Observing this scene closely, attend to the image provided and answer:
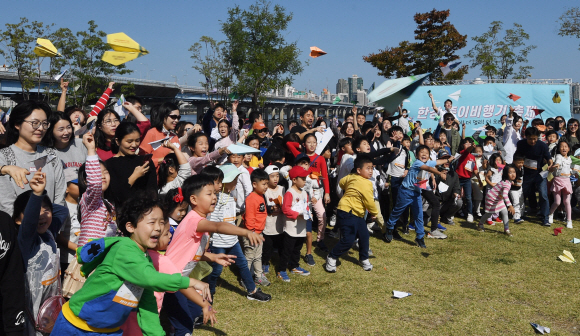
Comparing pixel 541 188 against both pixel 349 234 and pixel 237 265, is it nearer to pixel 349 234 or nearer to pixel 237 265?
pixel 349 234

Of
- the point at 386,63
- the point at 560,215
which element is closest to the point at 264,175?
the point at 560,215

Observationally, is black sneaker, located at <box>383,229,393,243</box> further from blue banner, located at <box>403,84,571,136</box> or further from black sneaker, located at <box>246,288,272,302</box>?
blue banner, located at <box>403,84,571,136</box>

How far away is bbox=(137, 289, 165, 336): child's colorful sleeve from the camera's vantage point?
8.63 feet

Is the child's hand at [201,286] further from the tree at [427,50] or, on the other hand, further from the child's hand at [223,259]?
the tree at [427,50]

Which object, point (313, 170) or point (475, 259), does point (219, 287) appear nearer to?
point (313, 170)

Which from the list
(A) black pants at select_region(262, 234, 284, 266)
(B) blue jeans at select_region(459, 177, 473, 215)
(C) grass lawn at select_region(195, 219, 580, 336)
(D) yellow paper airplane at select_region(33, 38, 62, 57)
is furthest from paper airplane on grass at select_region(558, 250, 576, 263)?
(D) yellow paper airplane at select_region(33, 38, 62, 57)

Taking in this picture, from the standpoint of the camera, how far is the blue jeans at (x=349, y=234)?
18.8 feet

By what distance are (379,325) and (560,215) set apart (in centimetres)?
660

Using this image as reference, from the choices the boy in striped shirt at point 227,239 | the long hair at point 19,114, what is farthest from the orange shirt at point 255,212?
the long hair at point 19,114

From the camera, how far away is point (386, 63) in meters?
24.4

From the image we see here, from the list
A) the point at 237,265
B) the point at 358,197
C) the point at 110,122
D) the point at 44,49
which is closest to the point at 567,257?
the point at 358,197

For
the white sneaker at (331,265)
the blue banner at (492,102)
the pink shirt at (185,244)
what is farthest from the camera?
the blue banner at (492,102)

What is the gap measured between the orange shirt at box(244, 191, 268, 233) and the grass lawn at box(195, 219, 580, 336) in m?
0.80

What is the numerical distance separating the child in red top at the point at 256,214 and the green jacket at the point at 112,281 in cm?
269
